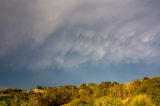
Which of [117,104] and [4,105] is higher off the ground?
[4,105]

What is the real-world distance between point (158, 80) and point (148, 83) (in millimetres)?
8081

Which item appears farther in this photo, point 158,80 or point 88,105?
point 158,80

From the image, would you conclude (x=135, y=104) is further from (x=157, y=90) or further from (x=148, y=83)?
(x=148, y=83)

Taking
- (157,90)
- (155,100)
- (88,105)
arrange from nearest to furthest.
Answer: (88,105) < (155,100) < (157,90)

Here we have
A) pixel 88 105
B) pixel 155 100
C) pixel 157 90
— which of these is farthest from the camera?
pixel 157 90

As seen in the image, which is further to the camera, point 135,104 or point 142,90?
point 142,90

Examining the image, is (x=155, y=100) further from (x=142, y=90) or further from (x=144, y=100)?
(x=142, y=90)

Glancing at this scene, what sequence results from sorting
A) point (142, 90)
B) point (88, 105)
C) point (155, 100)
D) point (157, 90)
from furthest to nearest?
1. point (142, 90)
2. point (157, 90)
3. point (155, 100)
4. point (88, 105)

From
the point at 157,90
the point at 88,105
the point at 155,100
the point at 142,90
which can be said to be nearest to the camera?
the point at 88,105

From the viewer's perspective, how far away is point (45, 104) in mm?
199125

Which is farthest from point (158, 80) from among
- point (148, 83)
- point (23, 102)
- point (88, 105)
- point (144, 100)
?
point (23, 102)

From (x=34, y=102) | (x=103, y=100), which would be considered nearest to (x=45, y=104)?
(x=34, y=102)

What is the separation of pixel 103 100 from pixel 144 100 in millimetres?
17722

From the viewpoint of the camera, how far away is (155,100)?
16262 cm
